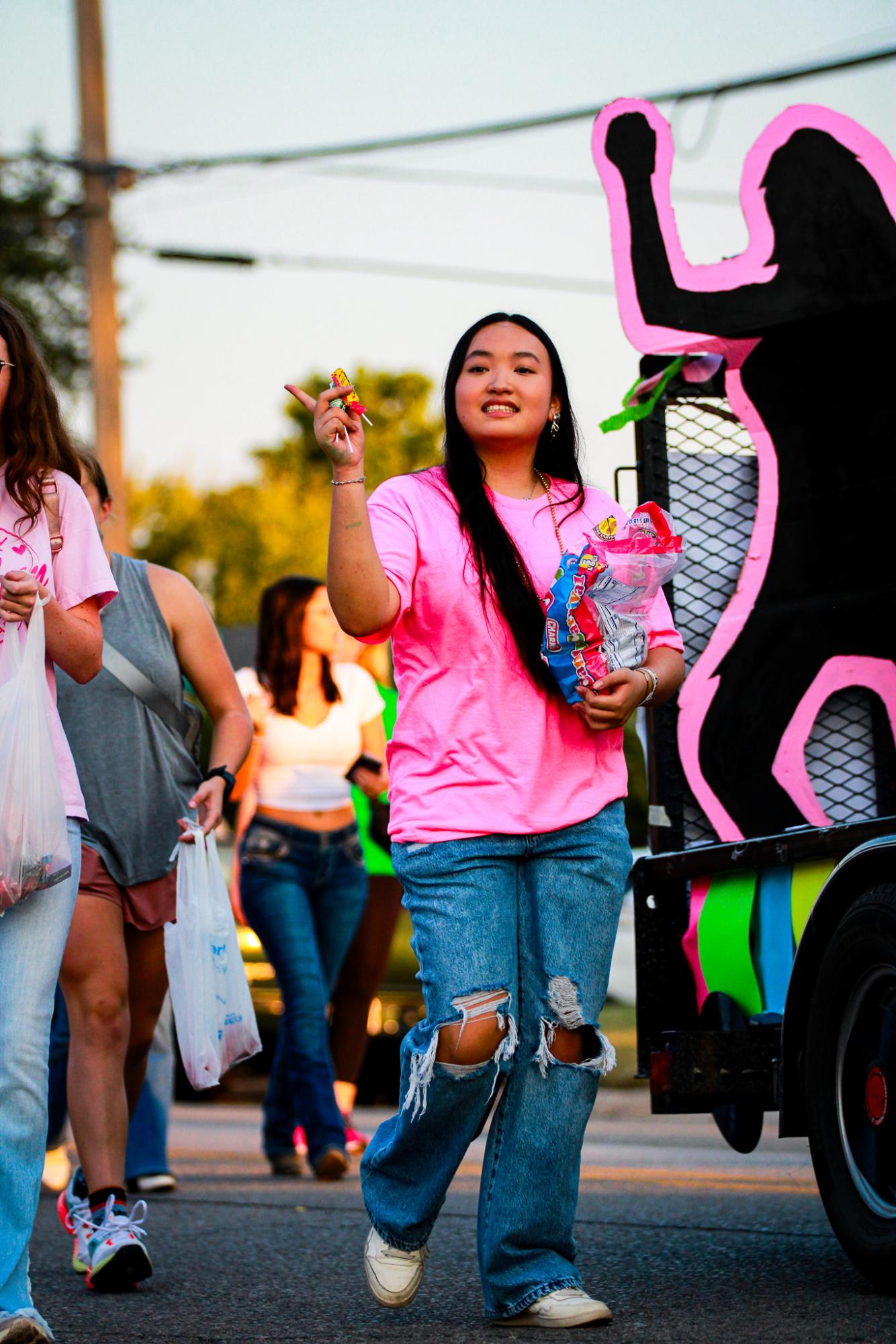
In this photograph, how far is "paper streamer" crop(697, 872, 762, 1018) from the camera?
4195mm

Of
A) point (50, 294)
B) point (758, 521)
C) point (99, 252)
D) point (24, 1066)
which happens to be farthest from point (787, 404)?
point (50, 294)

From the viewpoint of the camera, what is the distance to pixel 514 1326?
345cm

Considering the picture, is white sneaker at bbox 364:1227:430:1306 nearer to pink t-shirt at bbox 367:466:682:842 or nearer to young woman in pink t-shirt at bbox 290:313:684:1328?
young woman in pink t-shirt at bbox 290:313:684:1328

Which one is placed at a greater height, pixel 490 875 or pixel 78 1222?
pixel 490 875

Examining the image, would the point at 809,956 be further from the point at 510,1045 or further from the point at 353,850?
the point at 353,850

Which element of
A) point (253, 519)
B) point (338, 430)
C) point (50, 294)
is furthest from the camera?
point (253, 519)

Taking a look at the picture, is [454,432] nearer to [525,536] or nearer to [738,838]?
[525,536]

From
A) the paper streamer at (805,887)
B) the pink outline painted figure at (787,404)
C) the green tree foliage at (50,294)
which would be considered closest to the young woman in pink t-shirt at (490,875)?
the paper streamer at (805,887)

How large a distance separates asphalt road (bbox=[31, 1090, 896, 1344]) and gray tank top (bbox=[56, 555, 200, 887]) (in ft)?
3.35

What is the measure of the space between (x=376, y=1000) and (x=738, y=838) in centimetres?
587

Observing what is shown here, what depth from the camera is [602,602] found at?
346 cm

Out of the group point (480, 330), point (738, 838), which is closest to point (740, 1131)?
point (738, 838)

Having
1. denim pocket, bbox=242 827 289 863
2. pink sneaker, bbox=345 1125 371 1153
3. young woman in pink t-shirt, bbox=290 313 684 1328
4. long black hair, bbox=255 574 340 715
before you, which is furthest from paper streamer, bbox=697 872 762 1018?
pink sneaker, bbox=345 1125 371 1153

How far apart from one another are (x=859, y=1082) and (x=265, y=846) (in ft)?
11.1
